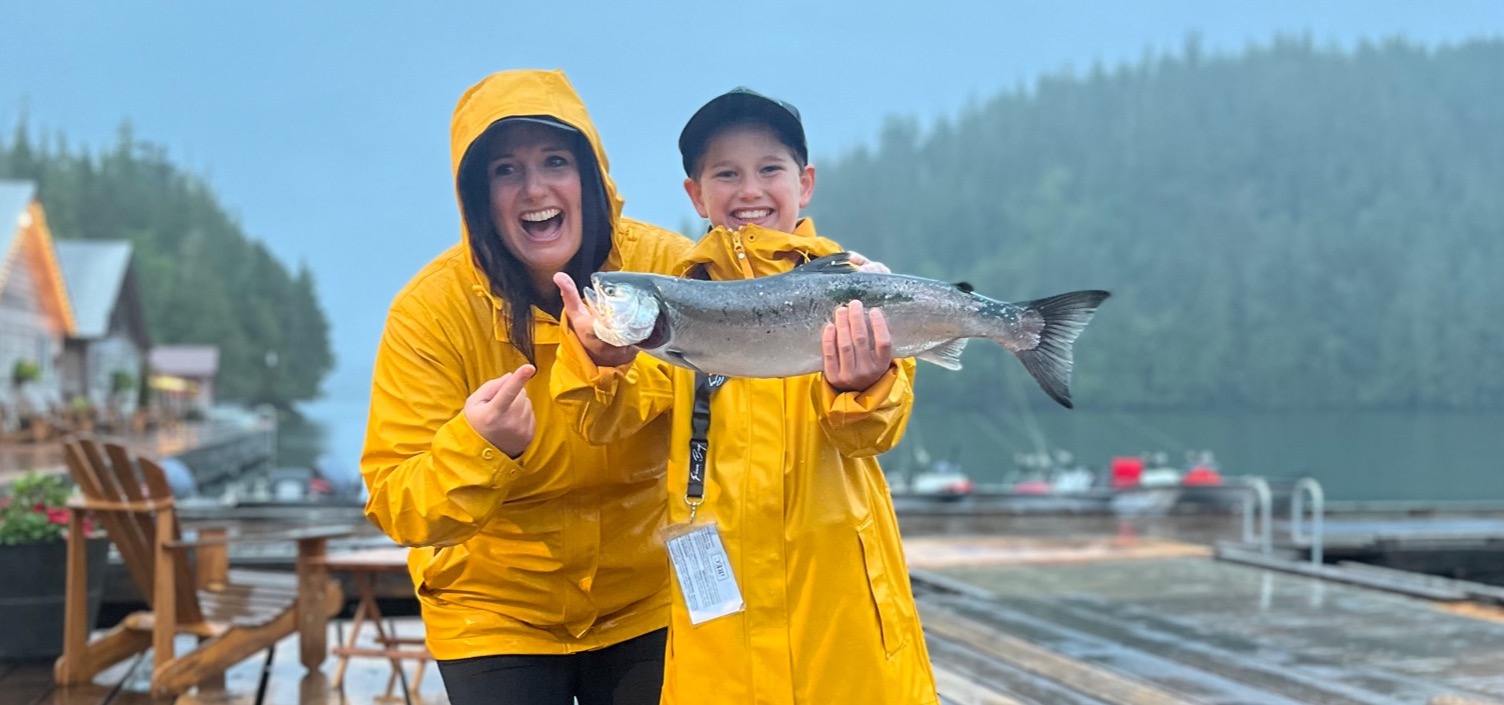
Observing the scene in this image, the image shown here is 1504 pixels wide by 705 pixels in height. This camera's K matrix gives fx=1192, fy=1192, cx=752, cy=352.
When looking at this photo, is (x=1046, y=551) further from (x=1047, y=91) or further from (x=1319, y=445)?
(x=1047, y=91)

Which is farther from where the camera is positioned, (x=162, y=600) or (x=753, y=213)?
(x=162, y=600)

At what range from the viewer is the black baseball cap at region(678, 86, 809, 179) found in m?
2.46

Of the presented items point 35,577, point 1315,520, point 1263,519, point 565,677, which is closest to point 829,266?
point 565,677

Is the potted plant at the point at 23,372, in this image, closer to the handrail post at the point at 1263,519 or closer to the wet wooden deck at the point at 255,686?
the wet wooden deck at the point at 255,686

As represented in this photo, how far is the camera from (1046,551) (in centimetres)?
1180

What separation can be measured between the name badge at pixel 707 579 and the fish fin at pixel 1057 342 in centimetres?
67

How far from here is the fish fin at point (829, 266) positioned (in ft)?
7.06

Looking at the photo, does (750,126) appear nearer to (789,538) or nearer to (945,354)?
(945,354)

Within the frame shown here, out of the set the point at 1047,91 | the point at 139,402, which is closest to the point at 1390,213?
the point at 1047,91

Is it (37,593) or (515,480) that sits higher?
(515,480)

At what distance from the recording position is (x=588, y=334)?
6.76 feet

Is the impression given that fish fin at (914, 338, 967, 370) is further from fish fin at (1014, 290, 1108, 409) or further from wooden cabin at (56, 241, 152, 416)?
wooden cabin at (56, 241, 152, 416)

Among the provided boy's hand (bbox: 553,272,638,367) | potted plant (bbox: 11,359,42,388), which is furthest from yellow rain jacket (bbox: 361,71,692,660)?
potted plant (bbox: 11,359,42,388)

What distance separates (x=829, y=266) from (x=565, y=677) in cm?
109
